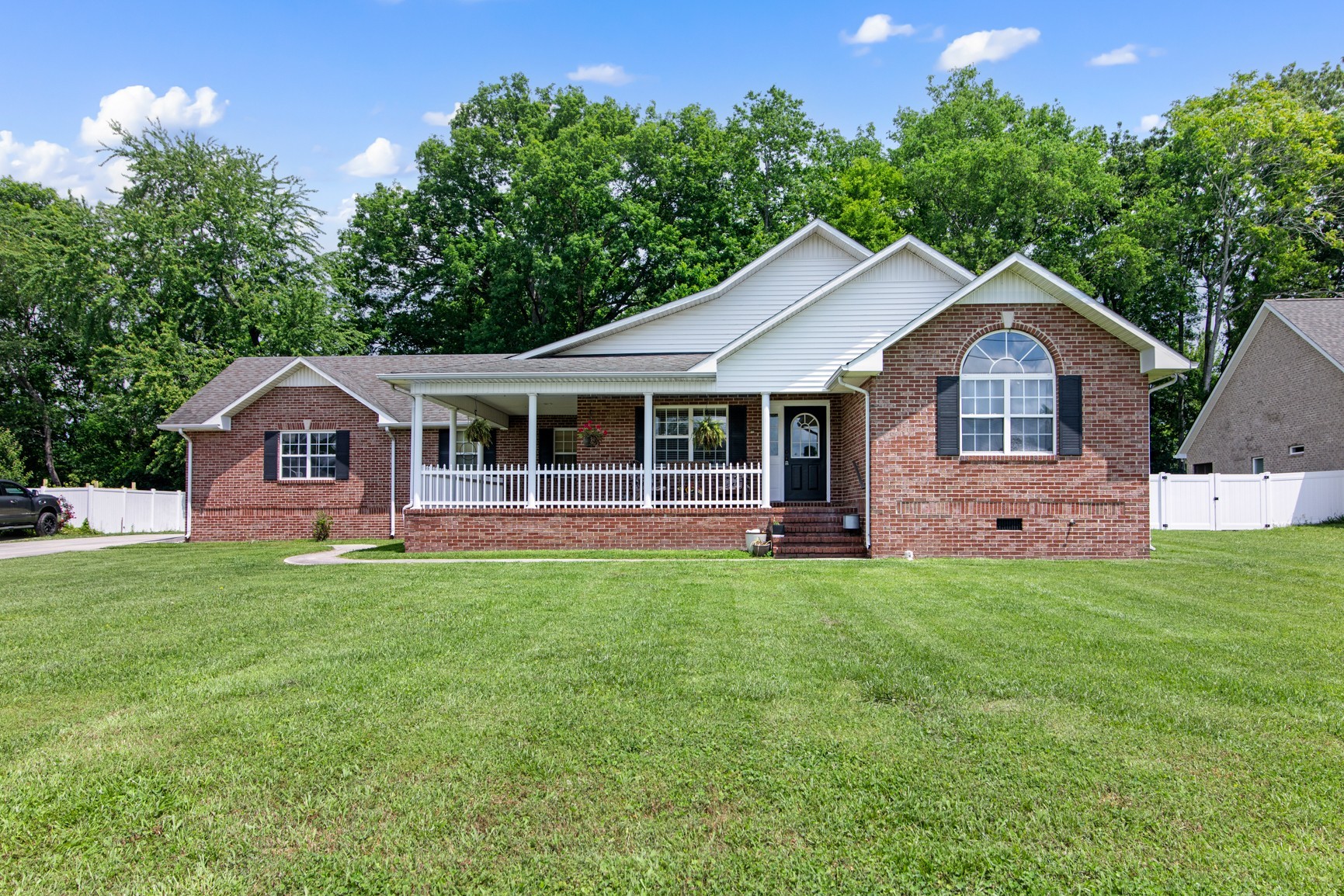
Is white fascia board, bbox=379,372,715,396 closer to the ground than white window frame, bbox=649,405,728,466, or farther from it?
farther from it

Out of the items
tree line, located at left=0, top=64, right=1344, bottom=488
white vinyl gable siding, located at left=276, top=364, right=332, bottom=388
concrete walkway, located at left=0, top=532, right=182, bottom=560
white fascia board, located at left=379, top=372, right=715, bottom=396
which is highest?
tree line, located at left=0, top=64, right=1344, bottom=488

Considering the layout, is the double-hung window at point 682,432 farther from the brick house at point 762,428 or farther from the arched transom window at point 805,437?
the arched transom window at point 805,437

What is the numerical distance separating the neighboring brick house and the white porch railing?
16.7 m

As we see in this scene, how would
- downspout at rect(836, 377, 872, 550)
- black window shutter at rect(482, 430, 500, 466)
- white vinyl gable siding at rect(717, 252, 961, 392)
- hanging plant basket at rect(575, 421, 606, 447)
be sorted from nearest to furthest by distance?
downspout at rect(836, 377, 872, 550), white vinyl gable siding at rect(717, 252, 961, 392), hanging plant basket at rect(575, 421, 606, 447), black window shutter at rect(482, 430, 500, 466)

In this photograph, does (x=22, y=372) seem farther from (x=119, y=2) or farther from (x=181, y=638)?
(x=181, y=638)

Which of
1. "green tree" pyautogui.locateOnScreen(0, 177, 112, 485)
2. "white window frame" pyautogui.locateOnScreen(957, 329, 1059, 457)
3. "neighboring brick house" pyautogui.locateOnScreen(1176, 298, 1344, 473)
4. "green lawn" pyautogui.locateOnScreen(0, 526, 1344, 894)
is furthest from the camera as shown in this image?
"green tree" pyautogui.locateOnScreen(0, 177, 112, 485)

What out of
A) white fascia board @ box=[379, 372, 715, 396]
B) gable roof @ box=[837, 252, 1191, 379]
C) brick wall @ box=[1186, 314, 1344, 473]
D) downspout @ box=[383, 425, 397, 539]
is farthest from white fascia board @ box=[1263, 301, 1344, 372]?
downspout @ box=[383, 425, 397, 539]

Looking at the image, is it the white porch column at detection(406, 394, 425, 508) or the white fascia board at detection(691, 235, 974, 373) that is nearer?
the white porch column at detection(406, 394, 425, 508)

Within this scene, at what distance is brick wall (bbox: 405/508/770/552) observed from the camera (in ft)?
51.2

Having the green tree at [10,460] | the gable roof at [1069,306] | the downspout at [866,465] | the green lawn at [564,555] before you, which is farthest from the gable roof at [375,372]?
the green tree at [10,460]

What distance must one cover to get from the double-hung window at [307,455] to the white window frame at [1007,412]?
15.1 metres

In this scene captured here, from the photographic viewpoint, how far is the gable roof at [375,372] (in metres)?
17.1

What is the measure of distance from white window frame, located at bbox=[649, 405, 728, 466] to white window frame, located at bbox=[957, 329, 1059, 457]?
17.5ft

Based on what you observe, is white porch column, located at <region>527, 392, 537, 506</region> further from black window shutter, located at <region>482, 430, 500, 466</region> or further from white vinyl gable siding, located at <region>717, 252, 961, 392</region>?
black window shutter, located at <region>482, 430, 500, 466</region>
